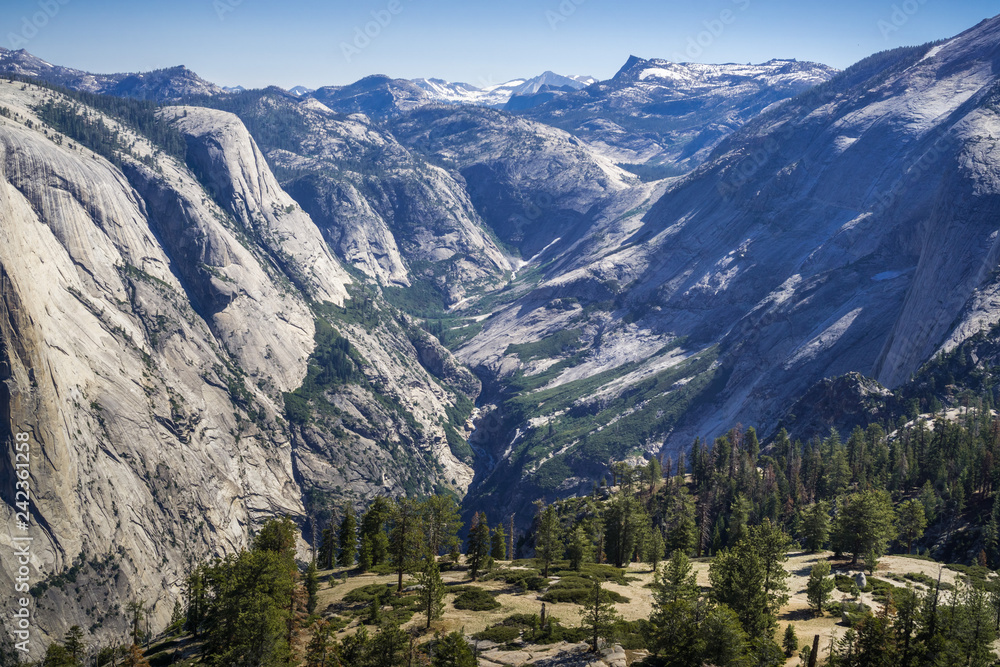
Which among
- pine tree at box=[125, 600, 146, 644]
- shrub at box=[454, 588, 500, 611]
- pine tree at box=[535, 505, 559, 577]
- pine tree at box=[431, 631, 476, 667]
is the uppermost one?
pine tree at box=[535, 505, 559, 577]

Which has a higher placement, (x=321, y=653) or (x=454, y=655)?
(x=454, y=655)

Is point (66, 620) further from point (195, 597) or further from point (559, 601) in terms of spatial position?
point (559, 601)

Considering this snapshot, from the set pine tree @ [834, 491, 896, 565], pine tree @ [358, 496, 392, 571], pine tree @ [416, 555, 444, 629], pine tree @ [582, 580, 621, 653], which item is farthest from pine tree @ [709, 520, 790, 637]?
pine tree @ [358, 496, 392, 571]

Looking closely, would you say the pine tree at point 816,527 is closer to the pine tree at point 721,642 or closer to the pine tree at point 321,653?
the pine tree at point 721,642

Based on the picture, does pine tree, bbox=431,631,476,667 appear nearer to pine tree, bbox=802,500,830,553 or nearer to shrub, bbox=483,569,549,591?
shrub, bbox=483,569,549,591

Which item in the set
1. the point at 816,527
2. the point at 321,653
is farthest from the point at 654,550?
the point at 321,653

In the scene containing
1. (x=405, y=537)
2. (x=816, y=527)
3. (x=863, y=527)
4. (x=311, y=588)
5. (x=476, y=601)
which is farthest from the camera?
(x=816, y=527)

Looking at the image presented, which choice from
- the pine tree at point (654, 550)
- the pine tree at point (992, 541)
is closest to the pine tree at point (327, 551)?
the pine tree at point (654, 550)

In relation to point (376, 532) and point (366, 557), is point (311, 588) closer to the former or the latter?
point (366, 557)

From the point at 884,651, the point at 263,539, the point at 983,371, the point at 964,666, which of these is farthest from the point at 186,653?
the point at 983,371
